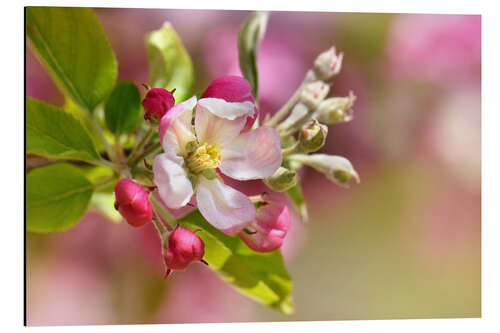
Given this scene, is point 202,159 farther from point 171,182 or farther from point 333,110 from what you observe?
point 333,110

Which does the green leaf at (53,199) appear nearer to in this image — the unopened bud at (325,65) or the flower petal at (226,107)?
the flower petal at (226,107)

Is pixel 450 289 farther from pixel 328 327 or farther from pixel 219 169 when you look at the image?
pixel 219 169

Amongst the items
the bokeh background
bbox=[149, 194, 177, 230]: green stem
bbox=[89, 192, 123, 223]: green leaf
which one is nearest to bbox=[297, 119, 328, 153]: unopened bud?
bbox=[149, 194, 177, 230]: green stem

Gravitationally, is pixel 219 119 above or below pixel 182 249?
above

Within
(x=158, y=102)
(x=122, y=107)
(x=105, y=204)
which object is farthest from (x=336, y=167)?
(x=105, y=204)

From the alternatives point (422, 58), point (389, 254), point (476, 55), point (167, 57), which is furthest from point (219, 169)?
point (389, 254)

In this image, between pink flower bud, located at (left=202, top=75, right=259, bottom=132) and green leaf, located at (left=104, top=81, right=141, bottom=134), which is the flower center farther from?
green leaf, located at (left=104, top=81, right=141, bottom=134)
